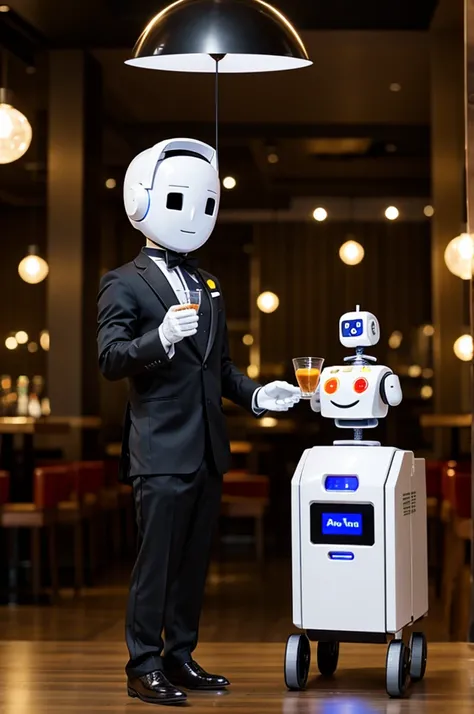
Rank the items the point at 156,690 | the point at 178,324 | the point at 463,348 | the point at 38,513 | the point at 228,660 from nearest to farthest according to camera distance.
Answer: the point at 178,324, the point at 156,690, the point at 228,660, the point at 463,348, the point at 38,513

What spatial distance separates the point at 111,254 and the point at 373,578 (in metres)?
2.82

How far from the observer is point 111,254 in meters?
6.25

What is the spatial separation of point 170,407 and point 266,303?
2.35m

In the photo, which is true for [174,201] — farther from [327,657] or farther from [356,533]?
[327,657]

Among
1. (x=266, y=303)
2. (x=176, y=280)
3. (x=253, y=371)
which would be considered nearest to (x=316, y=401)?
(x=176, y=280)

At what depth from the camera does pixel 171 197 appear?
401 centimetres

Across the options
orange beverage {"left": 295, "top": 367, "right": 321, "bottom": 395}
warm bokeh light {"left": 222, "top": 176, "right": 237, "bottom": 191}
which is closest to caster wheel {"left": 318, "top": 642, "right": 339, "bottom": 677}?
orange beverage {"left": 295, "top": 367, "right": 321, "bottom": 395}

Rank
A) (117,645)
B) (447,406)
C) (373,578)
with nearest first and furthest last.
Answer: (373,578), (117,645), (447,406)

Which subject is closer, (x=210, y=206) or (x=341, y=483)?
(x=341, y=483)

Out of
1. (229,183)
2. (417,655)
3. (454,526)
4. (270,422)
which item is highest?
(229,183)

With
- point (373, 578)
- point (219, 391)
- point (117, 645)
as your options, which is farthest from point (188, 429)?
point (117, 645)

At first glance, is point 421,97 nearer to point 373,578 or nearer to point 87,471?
point 87,471

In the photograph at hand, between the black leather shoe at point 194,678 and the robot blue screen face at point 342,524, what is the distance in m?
0.57

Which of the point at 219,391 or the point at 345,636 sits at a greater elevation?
the point at 219,391
